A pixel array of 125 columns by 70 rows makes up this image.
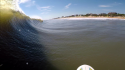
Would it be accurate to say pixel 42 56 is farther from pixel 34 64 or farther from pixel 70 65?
pixel 70 65

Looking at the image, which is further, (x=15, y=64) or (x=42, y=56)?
(x=42, y=56)

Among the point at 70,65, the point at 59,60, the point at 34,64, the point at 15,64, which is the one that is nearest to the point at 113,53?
the point at 70,65

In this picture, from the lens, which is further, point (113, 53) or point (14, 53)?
point (113, 53)

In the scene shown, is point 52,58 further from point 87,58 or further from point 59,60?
point 87,58

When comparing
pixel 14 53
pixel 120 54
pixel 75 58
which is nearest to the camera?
pixel 14 53

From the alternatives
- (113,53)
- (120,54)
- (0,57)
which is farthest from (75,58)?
(0,57)

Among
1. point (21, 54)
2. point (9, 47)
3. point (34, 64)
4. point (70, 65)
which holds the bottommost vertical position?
point (70, 65)

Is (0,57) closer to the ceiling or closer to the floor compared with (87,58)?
closer to the ceiling

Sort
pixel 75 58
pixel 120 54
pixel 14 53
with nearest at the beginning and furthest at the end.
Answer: pixel 14 53
pixel 75 58
pixel 120 54

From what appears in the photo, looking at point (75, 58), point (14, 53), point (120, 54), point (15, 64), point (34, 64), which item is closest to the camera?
point (15, 64)
